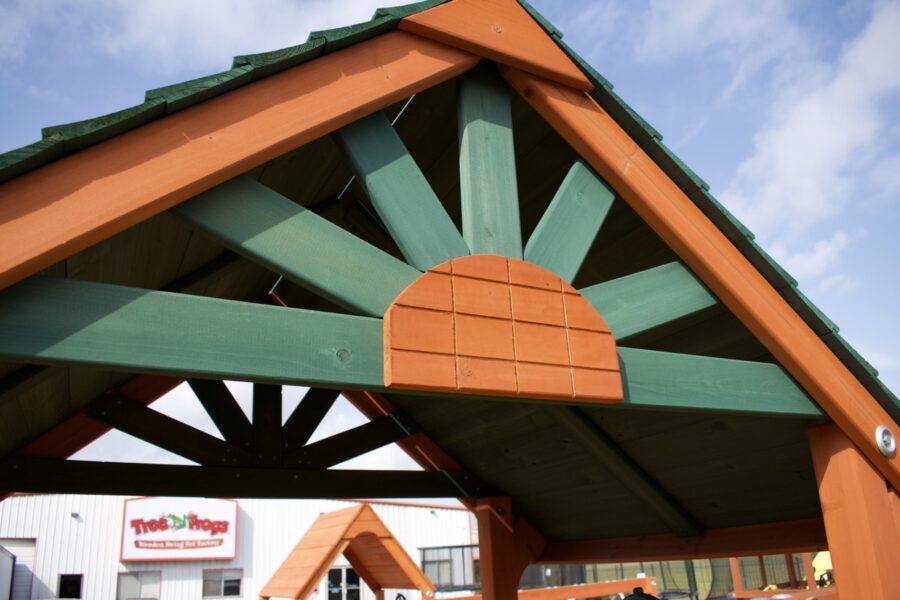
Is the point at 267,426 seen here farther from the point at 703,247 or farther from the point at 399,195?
the point at 703,247

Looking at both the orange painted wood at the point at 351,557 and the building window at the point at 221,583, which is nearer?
the orange painted wood at the point at 351,557

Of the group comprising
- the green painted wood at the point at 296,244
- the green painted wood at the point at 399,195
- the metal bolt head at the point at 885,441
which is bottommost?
the metal bolt head at the point at 885,441

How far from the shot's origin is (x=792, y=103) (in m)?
7.23

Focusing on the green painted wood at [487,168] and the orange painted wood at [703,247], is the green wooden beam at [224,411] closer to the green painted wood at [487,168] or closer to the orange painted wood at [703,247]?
the green painted wood at [487,168]

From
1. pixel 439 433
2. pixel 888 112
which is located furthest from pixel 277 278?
pixel 888 112

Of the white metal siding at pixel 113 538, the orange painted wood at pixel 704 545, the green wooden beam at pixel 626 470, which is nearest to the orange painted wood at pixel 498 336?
the green wooden beam at pixel 626 470

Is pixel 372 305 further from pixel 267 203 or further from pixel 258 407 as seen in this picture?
pixel 258 407

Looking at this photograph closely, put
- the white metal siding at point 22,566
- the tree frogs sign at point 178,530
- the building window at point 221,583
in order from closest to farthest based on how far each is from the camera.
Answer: the white metal siding at point 22,566, the tree frogs sign at point 178,530, the building window at point 221,583

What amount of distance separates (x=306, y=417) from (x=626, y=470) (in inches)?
96.5

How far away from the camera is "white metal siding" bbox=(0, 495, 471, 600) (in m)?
15.7

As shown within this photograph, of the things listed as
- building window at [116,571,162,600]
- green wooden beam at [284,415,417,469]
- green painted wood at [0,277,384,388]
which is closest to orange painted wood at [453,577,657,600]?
green wooden beam at [284,415,417,469]

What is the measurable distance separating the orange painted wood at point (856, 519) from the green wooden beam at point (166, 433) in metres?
3.80

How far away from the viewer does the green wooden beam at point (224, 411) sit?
5285 millimetres

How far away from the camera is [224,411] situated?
17.4 feet
